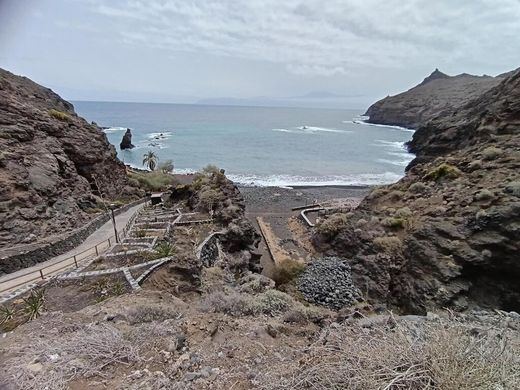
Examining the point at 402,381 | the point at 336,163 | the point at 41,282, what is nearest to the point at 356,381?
the point at 402,381

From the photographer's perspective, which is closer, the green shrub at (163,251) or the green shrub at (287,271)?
the green shrub at (163,251)

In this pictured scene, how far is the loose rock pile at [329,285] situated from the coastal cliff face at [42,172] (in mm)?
11470

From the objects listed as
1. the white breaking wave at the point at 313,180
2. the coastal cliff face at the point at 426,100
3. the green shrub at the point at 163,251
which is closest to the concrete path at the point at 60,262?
the green shrub at the point at 163,251

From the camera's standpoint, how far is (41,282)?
371 inches

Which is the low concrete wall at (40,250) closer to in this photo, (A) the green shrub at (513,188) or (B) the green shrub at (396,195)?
(B) the green shrub at (396,195)

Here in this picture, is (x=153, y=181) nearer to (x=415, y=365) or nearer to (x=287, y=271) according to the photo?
(x=287, y=271)

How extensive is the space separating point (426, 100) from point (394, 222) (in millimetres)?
123562

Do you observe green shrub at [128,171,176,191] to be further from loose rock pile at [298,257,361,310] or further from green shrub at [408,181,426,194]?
green shrub at [408,181,426,194]

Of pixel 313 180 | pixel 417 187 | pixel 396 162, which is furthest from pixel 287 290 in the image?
pixel 396 162

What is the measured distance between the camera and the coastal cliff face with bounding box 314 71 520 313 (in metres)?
12.0

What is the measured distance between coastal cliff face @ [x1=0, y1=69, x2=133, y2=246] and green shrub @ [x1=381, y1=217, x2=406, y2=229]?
1550 centimetres

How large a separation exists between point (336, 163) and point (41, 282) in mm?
51186

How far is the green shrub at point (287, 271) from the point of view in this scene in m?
15.3

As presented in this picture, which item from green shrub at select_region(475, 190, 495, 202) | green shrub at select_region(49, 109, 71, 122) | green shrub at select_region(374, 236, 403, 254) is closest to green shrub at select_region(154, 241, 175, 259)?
green shrub at select_region(374, 236, 403, 254)
